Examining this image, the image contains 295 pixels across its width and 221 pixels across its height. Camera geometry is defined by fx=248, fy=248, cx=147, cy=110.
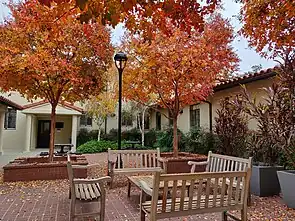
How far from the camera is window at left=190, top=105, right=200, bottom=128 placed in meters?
13.2

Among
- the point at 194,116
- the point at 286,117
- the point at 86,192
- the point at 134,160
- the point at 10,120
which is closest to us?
the point at 86,192

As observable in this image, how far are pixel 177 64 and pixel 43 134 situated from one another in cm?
1596

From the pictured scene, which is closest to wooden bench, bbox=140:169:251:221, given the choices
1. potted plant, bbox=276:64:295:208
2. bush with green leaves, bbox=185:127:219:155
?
potted plant, bbox=276:64:295:208

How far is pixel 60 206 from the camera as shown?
4812 millimetres

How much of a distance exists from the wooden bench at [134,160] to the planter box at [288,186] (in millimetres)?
2850

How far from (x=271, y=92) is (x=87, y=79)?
5173mm

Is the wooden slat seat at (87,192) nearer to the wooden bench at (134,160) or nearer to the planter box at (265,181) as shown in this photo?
the wooden bench at (134,160)

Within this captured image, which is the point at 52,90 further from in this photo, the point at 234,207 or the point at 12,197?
the point at 234,207

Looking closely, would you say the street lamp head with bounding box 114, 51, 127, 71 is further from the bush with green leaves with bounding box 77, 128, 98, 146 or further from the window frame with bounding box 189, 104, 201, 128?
the bush with green leaves with bounding box 77, 128, 98, 146

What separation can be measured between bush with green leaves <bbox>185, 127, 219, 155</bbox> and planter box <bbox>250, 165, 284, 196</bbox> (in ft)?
13.0

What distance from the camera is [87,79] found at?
7719 millimetres

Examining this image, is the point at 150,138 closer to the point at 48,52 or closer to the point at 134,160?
the point at 134,160

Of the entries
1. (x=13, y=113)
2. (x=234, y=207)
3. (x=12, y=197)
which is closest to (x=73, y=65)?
(x=12, y=197)

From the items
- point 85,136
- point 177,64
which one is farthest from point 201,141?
point 85,136
